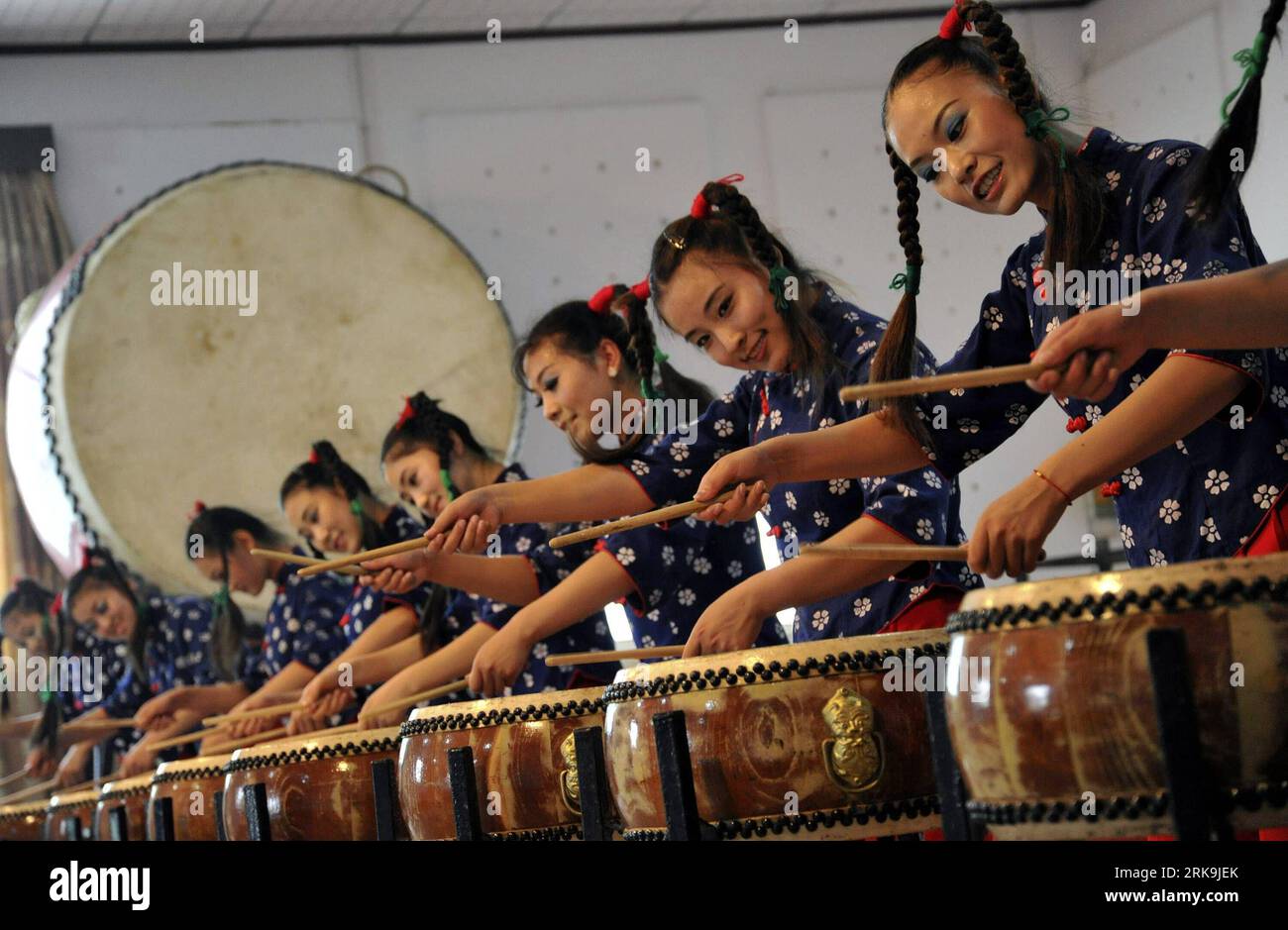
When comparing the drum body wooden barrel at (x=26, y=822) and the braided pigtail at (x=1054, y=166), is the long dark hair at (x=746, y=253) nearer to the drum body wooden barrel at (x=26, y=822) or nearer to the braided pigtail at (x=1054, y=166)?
the braided pigtail at (x=1054, y=166)

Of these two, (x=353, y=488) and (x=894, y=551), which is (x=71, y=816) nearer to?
(x=353, y=488)

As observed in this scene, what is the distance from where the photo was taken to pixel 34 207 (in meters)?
5.60

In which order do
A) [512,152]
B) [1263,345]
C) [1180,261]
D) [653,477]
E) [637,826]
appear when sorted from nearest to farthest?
[1263,345] < [1180,261] < [637,826] < [653,477] < [512,152]

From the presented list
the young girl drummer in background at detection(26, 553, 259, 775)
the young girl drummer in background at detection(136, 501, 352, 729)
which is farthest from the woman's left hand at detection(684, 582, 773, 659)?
the young girl drummer in background at detection(26, 553, 259, 775)

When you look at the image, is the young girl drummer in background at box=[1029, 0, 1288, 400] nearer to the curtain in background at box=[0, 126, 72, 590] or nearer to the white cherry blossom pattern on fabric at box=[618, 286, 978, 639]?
the white cherry blossom pattern on fabric at box=[618, 286, 978, 639]

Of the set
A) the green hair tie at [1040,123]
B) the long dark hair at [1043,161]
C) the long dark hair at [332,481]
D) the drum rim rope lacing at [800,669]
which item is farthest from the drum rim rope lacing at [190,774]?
the green hair tie at [1040,123]

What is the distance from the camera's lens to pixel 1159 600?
45.3 inches

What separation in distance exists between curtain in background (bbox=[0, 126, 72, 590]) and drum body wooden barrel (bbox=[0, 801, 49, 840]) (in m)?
1.43

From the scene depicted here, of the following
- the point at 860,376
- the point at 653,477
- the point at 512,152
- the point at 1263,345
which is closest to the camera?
the point at 1263,345

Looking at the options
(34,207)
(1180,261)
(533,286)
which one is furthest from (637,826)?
(34,207)

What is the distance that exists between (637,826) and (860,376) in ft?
2.40

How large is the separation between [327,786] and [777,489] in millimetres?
890
